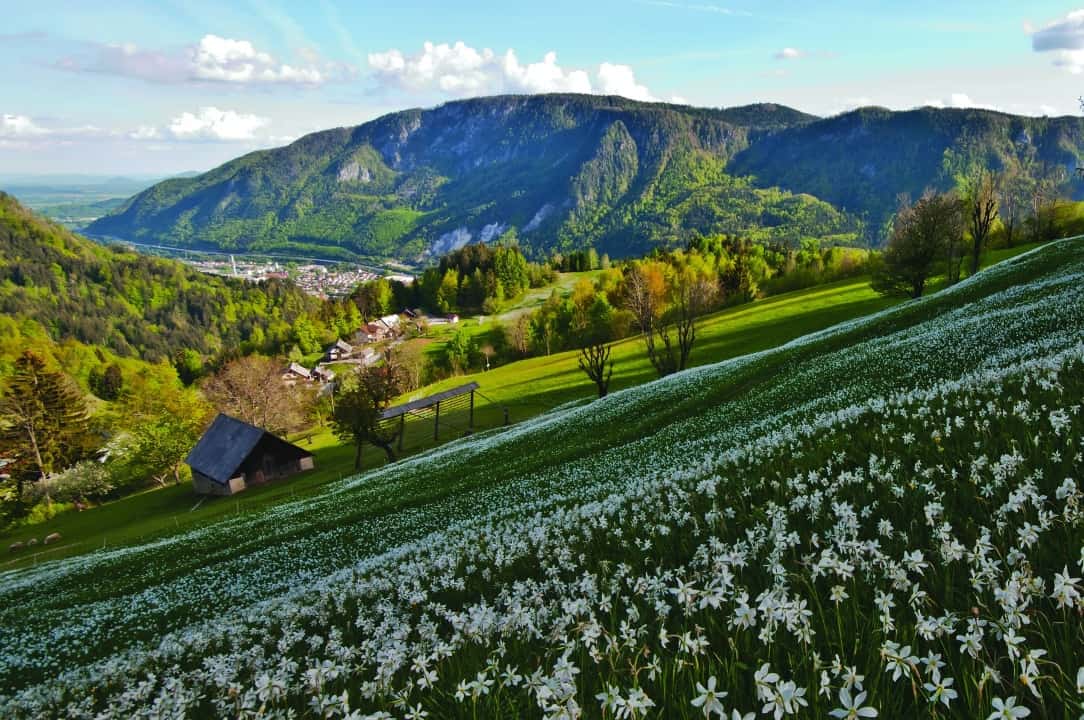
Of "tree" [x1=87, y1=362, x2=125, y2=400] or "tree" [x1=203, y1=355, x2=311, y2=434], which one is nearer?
"tree" [x1=203, y1=355, x2=311, y2=434]

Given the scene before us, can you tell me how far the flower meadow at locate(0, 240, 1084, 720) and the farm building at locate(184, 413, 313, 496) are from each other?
48804mm

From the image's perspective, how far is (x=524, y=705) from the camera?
4.58 metres

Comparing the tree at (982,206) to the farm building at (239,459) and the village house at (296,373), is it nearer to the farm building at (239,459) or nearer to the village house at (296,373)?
the farm building at (239,459)

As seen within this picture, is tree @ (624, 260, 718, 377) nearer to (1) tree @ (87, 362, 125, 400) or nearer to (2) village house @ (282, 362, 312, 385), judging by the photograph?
(2) village house @ (282, 362, 312, 385)

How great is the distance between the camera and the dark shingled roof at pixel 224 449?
67500 millimetres

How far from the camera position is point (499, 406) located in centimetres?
7738

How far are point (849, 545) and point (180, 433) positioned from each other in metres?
104

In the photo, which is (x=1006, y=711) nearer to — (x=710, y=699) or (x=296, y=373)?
(x=710, y=699)

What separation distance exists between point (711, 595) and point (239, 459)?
75315 millimetres

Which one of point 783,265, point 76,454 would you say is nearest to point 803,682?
point 76,454

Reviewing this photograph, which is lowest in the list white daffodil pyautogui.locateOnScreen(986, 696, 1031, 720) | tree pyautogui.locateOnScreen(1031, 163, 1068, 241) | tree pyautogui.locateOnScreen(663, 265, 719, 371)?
tree pyautogui.locateOnScreen(663, 265, 719, 371)

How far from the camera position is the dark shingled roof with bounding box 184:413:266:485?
221 feet

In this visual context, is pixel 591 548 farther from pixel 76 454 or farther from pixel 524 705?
pixel 76 454

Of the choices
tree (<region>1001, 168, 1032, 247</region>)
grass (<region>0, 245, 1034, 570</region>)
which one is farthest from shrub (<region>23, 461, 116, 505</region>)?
tree (<region>1001, 168, 1032, 247</region>)
